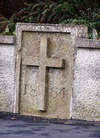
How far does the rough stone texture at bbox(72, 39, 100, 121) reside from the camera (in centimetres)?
1196

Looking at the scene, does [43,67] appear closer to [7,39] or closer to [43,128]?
[7,39]

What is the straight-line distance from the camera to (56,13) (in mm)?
15273

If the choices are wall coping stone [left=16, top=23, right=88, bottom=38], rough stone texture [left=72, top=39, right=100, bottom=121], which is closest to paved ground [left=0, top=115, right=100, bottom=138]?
rough stone texture [left=72, top=39, right=100, bottom=121]

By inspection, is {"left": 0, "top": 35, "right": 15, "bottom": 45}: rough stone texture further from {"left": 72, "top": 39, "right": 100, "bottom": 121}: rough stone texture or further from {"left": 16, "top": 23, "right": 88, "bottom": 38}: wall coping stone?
{"left": 72, "top": 39, "right": 100, "bottom": 121}: rough stone texture

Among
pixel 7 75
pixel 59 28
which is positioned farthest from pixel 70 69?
pixel 7 75

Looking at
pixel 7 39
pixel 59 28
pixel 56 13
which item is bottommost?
pixel 7 39

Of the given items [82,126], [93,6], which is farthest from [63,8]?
[82,126]

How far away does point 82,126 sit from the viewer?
Result: 11656mm

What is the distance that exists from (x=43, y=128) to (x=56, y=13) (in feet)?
14.5

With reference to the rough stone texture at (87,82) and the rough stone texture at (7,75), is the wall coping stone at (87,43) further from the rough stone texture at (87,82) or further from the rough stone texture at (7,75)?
the rough stone texture at (7,75)

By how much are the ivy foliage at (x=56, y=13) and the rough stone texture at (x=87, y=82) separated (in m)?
2.38

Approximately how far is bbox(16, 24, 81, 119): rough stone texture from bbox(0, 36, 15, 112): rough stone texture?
14cm

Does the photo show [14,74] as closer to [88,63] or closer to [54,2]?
[88,63]

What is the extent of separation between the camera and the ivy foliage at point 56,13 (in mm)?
14805
